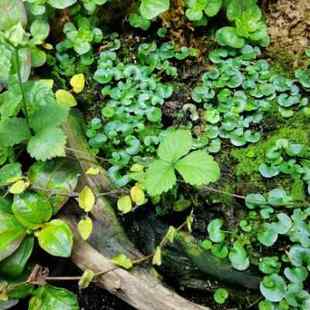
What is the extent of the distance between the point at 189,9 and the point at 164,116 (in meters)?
→ 0.40

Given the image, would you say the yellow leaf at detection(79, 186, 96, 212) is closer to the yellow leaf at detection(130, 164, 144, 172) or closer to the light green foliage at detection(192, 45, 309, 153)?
the yellow leaf at detection(130, 164, 144, 172)

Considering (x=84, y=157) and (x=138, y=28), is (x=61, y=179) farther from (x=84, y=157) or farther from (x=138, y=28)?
(x=138, y=28)

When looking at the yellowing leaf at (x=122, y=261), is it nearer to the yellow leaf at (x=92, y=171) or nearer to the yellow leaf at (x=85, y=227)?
the yellow leaf at (x=85, y=227)

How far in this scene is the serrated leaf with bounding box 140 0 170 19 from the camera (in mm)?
1919

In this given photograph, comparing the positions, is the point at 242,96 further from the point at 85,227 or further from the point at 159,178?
the point at 85,227

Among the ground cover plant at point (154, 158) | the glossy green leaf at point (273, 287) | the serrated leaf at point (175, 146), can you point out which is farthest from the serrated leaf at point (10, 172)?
the glossy green leaf at point (273, 287)

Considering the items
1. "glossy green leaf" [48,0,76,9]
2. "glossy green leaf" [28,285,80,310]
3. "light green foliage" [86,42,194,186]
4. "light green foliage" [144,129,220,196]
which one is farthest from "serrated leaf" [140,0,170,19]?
"glossy green leaf" [28,285,80,310]

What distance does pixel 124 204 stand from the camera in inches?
68.4

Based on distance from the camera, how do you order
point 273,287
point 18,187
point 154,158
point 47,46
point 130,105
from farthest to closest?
point 47,46 < point 130,105 < point 154,158 < point 18,187 < point 273,287

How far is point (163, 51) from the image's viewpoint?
2.04m

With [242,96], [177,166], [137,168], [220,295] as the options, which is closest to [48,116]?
[137,168]

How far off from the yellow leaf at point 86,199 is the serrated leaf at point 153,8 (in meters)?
0.66

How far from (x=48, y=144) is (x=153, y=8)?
635 millimetres

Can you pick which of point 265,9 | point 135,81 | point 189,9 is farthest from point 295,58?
point 135,81
